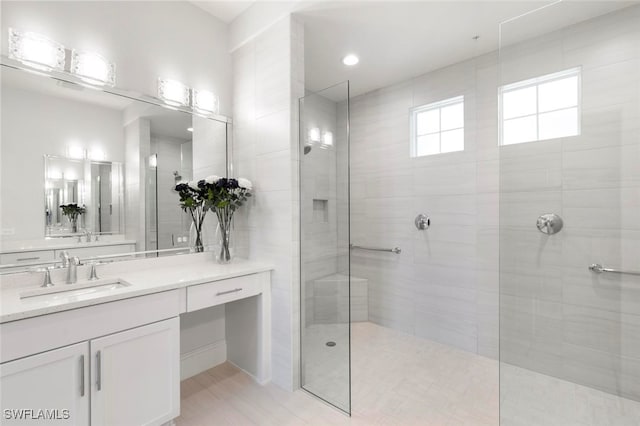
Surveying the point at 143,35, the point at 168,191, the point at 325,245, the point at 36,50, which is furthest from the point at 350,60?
the point at 36,50

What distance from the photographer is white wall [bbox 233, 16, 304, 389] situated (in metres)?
2.02

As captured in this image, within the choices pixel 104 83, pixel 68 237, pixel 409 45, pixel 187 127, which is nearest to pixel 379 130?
pixel 409 45

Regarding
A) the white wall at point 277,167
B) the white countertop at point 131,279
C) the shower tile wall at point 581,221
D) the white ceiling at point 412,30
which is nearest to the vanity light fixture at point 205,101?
the white wall at point 277,167

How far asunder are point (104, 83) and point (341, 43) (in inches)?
67.5

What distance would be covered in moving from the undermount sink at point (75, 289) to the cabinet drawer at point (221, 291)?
35cm

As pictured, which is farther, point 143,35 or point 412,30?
point 412,30

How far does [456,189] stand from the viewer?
2.65m

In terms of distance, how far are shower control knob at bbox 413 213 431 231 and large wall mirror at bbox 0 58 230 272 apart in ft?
6.36

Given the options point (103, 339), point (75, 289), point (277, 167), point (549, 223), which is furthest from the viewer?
point (277, 167)

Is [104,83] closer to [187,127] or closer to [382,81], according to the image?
[187,127]

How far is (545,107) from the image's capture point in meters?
1.43

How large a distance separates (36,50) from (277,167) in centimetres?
147

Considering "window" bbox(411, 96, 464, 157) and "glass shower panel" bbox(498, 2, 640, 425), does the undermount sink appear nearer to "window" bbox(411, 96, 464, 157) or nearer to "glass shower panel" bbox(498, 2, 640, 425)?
"glass shower panel" bbox(498, 2, 640, 425)

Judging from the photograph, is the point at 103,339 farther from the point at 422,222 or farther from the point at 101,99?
the point at 422,222
